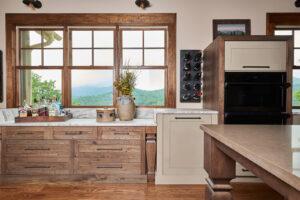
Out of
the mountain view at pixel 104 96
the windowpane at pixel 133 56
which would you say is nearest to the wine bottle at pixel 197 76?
the mountain view at pixel 104 96

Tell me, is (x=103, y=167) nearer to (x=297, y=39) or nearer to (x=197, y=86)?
(x=197, y=86)

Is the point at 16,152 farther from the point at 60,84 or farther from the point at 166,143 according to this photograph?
the point at 166,143

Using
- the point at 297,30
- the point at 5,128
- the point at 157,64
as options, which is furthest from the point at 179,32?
the point at 5,128

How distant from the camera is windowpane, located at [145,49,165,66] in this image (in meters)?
3.41

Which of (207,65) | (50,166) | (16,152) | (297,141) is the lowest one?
(50,166)

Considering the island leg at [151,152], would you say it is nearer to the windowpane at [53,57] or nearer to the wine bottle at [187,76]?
the wine bottle at [187,76]

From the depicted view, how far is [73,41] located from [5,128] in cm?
166

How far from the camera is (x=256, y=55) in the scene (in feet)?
8.66

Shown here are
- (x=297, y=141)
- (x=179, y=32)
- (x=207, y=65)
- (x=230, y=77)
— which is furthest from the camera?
(x=179, y=32)

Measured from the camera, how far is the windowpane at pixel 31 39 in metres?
3.39

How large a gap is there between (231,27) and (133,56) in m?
1.66

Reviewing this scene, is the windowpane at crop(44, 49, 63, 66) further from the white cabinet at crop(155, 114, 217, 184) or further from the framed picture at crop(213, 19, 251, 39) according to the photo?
the framed picture at crop(213, 19, 251, 39)

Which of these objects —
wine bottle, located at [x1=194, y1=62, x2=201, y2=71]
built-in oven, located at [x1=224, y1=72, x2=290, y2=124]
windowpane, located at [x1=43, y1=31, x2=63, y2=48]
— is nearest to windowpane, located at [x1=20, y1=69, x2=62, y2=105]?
windowpane, located at [x1=43, y1=31, x2=63, y2=48]

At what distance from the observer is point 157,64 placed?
3406 millimetres
